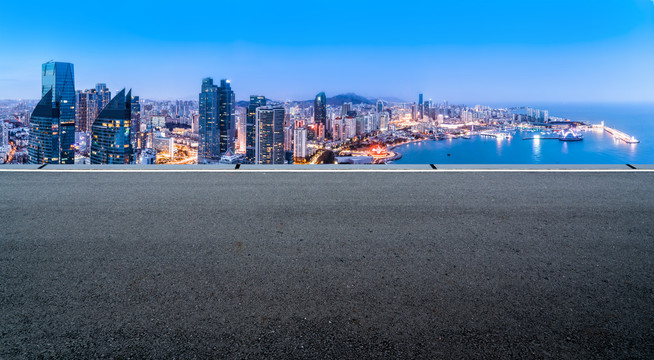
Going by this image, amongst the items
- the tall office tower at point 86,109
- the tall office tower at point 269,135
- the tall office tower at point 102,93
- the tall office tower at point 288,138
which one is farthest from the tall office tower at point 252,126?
the tall office tower at point 102,93

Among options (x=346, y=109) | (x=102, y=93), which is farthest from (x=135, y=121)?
(x=346, y=109)

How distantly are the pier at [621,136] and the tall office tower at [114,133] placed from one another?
833 centimetres

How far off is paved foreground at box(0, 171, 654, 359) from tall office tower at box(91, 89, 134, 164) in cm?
286

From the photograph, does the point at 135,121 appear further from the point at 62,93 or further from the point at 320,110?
the point at 320,110

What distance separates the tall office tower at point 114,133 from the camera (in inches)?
295

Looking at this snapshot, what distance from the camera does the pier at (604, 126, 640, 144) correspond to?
779 cm

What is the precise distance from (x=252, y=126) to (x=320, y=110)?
2.17m

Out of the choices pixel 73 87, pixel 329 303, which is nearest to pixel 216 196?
pixel 329 303

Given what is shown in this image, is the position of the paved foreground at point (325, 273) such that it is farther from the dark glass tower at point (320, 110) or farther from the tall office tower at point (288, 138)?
the dark glass tower at point (320, 110)

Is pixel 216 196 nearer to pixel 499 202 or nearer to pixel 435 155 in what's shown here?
pixel 499 202

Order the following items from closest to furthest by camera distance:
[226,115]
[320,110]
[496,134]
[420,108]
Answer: [496,134]
[226,115]
[320,110]
[420,108]

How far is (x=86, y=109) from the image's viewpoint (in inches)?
372

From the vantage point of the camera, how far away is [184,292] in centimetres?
246

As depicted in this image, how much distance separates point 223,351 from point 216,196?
2.69 m
